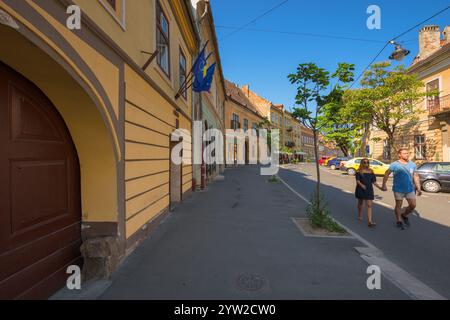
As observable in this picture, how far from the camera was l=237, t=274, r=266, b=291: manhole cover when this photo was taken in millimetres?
3307

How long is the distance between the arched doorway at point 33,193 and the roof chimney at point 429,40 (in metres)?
29.2

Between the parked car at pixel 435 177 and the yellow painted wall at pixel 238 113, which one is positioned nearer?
the parked car at pixel 435 177

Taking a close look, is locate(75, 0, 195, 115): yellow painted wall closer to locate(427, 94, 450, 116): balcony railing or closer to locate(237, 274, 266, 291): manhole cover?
locate(237, 274, 266, 291): manhole cover

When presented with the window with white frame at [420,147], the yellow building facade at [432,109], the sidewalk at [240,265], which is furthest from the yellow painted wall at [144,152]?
the window with white frame at [420,147]

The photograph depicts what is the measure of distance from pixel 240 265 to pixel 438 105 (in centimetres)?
2214

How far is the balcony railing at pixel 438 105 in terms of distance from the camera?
1816cm

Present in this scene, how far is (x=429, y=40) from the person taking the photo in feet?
75.7

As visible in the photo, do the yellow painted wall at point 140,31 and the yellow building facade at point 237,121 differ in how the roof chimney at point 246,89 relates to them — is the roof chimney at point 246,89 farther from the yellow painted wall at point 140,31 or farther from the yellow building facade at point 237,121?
the yellow painted wall at point 140,31

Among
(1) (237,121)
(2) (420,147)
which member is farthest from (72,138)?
(1) (237,121)

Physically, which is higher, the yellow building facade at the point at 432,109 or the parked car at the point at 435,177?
the yellow building facade at the point at 432,109

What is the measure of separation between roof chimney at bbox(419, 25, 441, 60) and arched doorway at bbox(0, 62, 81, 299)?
29183 millimetres

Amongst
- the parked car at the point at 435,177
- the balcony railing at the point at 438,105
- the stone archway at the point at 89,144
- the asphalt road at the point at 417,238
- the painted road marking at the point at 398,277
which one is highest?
the balcony railing at the point at 438,105

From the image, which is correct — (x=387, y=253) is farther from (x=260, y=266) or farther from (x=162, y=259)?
(x=162, y=259)
